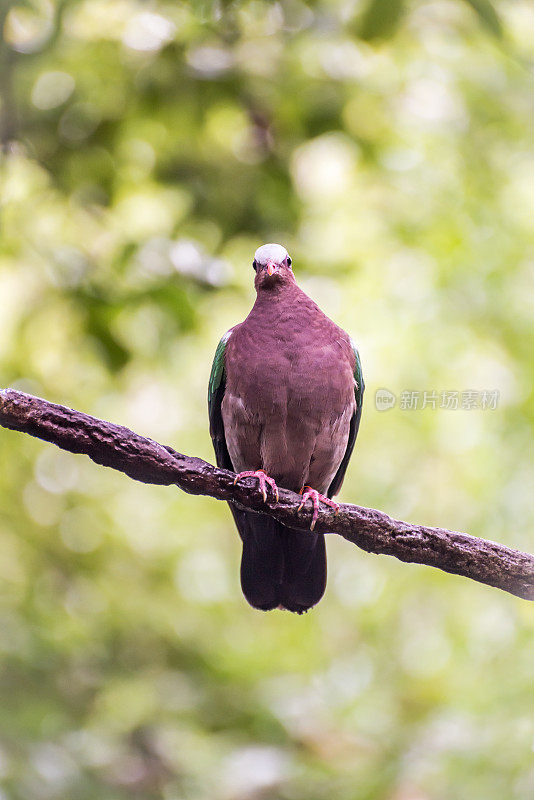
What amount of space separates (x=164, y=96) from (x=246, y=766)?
12.6 feet

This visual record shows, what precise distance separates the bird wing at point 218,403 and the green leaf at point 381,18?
171cm

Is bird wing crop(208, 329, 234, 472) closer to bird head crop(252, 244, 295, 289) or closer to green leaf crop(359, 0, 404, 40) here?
bird head crop(252, 244, 295, 289)

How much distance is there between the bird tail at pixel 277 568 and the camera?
2719 mm

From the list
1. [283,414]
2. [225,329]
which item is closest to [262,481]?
[283,414]

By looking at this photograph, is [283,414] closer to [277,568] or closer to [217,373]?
[217,373]

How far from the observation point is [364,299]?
3.50m

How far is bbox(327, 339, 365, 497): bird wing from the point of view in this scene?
2.57 meters

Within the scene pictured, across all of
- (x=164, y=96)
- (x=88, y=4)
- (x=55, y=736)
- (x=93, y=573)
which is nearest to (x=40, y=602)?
(x=93, y=573)

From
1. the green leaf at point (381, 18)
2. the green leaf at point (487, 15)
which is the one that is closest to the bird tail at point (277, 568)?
the green leaf at point (487, 15)

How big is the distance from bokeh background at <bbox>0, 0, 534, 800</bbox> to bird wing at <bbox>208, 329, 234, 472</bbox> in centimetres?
41

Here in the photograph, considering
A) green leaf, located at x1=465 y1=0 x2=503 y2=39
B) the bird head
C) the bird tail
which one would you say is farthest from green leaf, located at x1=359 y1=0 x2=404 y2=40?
the bird tail

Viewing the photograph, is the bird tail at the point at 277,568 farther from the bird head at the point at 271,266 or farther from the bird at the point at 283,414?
the bird head at the point at 271,266

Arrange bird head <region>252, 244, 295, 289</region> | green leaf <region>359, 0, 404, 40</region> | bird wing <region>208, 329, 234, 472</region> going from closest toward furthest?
bird head <region>252, 244, 295, 289</region> → bird wing <region>208, 329, 234, 472</region> → green leaf <region>359, 0, 404, 40</region>

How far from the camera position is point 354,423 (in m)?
2.86
